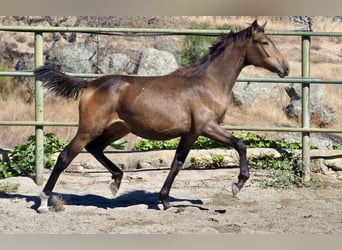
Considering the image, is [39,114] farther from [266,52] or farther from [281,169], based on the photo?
[281,169]

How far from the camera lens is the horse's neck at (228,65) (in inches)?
256

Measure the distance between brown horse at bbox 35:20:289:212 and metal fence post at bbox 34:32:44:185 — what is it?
35.7 inches

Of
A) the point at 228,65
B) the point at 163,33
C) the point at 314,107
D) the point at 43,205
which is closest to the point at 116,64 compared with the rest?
the point at 314,107

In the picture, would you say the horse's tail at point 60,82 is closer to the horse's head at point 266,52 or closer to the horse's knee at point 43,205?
the horse's knee at point 43,205

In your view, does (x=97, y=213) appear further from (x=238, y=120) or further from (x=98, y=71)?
(x=98, y=71)

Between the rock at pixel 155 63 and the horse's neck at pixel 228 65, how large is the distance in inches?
297

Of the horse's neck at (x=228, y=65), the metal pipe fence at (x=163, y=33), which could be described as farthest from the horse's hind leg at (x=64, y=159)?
the horse's neck at (x=228, y=65)

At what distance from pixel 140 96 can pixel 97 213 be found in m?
1.25

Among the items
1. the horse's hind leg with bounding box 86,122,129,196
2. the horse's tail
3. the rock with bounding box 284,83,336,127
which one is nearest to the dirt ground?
the horse's hind leg with bounding box 86,122,129,196

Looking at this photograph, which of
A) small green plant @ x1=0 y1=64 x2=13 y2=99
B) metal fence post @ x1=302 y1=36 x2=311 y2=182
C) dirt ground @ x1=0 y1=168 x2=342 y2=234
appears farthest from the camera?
small green plant @ x1=0 y1=64 x2=13 y2=99

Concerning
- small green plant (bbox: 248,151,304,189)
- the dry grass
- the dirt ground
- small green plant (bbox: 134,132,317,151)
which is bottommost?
the dirt ground

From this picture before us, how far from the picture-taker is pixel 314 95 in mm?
12734

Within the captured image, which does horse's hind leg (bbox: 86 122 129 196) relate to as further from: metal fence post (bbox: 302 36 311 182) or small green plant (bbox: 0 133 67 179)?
metal fence post (bbox: 302 36 311 182)

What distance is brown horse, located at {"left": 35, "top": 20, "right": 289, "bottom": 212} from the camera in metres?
6.30
